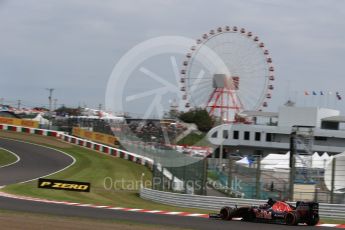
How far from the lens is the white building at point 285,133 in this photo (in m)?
83.4

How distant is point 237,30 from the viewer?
5316cm

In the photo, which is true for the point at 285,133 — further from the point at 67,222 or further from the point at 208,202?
the point at 67,222

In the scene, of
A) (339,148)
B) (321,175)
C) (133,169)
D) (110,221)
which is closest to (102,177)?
(133,169)

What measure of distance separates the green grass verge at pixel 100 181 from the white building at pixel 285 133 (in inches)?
1598

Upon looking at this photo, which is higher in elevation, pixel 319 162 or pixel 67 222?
pixel 319 162

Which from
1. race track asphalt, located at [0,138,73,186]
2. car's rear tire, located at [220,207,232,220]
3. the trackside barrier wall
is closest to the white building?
race track asphalt, located at [0,138,73,186]

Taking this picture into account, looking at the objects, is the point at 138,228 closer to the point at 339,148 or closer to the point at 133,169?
the point at 133,169

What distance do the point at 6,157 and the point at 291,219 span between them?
29669 millimetres

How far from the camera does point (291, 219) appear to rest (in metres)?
14.3

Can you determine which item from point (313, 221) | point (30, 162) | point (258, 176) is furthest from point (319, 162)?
point (313, 221)

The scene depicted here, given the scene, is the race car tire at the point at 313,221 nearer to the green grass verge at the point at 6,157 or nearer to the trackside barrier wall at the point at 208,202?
the trackside barrier wall at the point at 208,202

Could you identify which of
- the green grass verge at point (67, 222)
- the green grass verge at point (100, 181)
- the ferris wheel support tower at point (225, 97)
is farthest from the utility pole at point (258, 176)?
the ferris wheel support tower at point (225, 97)

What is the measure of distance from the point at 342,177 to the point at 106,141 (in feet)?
125

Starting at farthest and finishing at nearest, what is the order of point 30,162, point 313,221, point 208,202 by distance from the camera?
point 30,162
point 208,202
point 313,221
